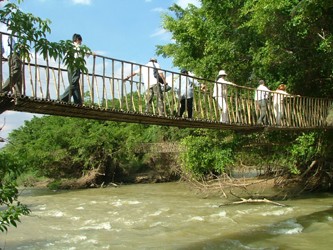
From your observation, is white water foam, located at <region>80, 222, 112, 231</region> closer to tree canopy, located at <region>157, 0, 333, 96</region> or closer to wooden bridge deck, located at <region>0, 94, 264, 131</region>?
wooden bridge deck, located at <region>0, 94, 264, 131</region>

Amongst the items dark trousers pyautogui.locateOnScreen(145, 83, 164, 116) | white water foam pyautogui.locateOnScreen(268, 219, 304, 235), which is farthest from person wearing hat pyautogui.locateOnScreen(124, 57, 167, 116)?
white water foam pyautogui.locateOnScreen(268, 219, 304, 235)

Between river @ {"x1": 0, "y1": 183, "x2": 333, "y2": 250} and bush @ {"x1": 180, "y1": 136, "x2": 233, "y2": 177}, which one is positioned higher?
bush @ {"x1": 180, "y1": 136, "x2": 233, "y2": 177}

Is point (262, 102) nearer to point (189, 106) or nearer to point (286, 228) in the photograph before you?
point (189, 106)

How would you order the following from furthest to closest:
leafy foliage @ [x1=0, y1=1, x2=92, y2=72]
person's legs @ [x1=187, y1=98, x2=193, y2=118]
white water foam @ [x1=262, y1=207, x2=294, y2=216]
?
white water foam @ [x1=262, y1=207, x2=294, y2=216], person's legs @ [x1=187, y1=98, x2=193, y2=118], leafy foliage @ [x1=0, y1=1, x2=92, y2=72]

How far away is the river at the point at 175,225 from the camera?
25.1 ft

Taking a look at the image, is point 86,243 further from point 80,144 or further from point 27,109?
point 80,144

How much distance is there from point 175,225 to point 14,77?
6.42 meters

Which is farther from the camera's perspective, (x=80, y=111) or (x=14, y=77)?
(x=80, y=111)

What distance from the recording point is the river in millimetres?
7648

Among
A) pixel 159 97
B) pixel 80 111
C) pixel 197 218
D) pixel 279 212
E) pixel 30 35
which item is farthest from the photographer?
pixel 279 212

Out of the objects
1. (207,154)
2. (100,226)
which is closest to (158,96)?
(100,226)

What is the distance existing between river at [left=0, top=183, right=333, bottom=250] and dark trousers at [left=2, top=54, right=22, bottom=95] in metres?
3.32

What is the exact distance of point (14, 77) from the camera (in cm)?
388

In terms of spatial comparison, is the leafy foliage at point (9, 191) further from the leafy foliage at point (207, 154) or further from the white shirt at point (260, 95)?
the leafy foliage at point (207, 154)
